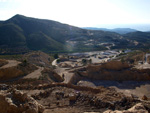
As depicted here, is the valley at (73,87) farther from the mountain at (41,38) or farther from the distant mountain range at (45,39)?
the distant mountain range at (45,39)

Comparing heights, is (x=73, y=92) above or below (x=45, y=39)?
below

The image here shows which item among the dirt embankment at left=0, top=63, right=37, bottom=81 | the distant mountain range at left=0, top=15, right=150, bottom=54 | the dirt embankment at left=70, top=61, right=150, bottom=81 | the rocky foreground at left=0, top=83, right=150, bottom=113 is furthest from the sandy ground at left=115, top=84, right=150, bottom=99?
the distant mountain range at left=0, top=15, right=150, bottom=54

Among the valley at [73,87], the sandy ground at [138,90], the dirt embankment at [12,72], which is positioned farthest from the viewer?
the sandy ground at [138,90]

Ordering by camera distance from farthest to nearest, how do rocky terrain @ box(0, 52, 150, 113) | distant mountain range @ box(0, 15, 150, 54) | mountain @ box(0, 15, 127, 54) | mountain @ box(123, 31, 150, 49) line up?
1. mountain @ box(123, 31, 150, 49)
2. distant mountain range @ box(0, 15, 150, 54)
3. mountain @ box(0, 15, 127, 54)
4. rocky terrain @ box(0, 52, 150, 113)

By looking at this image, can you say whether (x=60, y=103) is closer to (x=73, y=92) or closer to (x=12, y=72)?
A: (x=73, y=92)

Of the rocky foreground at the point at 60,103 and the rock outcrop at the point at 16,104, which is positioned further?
the rocky foreground at the point at 60,103

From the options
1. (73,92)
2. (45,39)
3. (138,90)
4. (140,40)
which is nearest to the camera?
(73,92)

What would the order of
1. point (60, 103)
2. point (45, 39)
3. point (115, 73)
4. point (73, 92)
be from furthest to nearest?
point (45, 39), point (115, 73), point (73, 92), point (60, 103)

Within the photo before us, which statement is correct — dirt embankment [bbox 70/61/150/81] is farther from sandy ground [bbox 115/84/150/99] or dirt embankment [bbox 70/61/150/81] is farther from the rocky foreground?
the rocky foreground

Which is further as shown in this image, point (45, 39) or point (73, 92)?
point (45, 39)

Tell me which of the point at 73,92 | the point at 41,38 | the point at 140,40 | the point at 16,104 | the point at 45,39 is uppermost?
the point at 140,40

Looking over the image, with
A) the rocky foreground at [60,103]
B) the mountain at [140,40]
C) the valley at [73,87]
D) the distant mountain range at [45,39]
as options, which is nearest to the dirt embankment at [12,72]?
the valley at [73,87]

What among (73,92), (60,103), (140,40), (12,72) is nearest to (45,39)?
(12,72)
